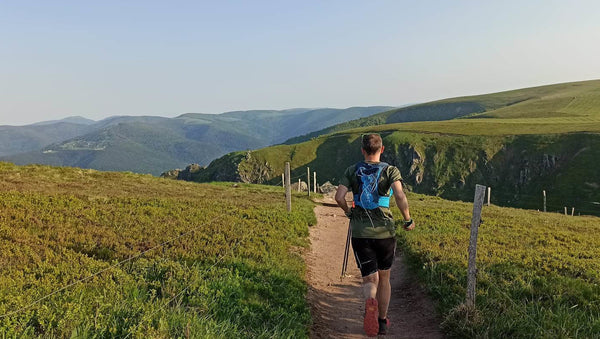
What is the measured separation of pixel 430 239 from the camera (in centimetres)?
1412

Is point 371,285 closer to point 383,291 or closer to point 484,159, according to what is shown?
point 383,291

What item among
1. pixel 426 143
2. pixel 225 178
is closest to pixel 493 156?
pixel 426 143

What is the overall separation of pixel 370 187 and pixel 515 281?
17.1ft

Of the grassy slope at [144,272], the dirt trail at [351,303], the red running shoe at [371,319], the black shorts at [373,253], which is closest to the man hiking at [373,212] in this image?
the black shorts at [373,253]

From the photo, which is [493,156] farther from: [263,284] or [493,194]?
[263,284]

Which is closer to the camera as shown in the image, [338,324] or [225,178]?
[338,324]

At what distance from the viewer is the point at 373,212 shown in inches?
264

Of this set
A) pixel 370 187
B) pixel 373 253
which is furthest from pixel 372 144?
pixel 373 253

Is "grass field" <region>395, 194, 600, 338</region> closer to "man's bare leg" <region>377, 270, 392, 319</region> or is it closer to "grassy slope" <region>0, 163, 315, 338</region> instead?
"man's bare leg" <region>377, 270, 392, 319</region>

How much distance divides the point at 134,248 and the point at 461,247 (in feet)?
35.1

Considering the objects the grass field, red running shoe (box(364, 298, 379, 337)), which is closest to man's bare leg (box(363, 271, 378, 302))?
red running shoe (box(364, 298, 379, 337))

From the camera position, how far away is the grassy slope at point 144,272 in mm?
5336

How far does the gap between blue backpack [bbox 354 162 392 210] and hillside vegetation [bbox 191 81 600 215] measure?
3739 inches

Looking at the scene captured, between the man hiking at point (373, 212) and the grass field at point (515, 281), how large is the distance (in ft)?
7.18
